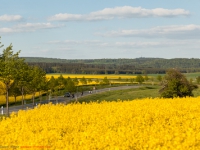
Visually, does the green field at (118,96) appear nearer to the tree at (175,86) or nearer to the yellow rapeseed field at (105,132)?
the tree at (175,86)

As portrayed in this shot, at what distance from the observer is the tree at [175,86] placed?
4303 centimetres

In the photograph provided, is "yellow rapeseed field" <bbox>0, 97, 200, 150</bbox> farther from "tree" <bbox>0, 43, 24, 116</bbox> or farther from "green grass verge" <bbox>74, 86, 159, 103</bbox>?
"green grass verge" <bbox>74, 86, 159, 103</bbox>

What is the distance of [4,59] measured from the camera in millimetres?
44188

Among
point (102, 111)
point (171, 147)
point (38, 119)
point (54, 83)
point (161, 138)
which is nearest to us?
point (171, 147)

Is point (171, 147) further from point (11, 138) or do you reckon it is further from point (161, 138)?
point (11, 138)

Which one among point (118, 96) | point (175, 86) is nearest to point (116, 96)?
point (118, 96)

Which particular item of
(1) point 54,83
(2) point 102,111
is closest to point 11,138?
(2) point 102,111

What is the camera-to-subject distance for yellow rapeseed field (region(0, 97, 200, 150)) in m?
7.78

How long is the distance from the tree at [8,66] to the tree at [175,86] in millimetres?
19099

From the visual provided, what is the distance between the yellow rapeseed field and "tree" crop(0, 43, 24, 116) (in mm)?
24089

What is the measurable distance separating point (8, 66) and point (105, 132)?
1323 inches

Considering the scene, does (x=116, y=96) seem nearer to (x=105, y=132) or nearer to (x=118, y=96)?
(x=118, y=96)

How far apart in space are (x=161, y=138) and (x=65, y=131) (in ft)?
15.3

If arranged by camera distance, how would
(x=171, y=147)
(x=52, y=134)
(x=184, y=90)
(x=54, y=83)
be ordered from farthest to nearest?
(x=54, y=83), (x=184, y=90), (x=52, y=134), (x=171, y=147)
